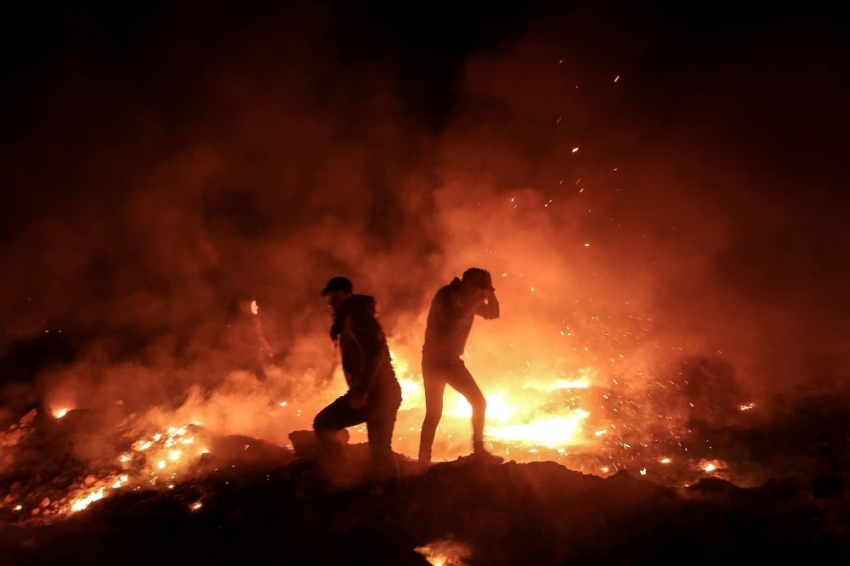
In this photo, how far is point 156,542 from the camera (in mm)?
3834

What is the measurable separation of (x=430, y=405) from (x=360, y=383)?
2.77ft

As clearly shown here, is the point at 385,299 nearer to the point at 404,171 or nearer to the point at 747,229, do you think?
the point at 404,171

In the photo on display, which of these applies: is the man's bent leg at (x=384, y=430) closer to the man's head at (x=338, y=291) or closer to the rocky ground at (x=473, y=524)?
the rocky ground at (x=473, y=524)

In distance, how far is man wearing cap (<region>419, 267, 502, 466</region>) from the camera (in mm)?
4195

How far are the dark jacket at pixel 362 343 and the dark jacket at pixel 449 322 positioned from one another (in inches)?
18.6

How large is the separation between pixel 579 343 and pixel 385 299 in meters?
3.43

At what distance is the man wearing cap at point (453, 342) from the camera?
4195 mm

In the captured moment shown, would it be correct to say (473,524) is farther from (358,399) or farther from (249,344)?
(249,344)

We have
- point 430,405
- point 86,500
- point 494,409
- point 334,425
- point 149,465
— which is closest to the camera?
point 334,425

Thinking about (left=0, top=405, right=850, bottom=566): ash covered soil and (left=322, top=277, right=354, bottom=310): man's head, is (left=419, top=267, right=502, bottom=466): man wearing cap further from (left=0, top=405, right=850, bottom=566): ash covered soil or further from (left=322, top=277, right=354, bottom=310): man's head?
(left=322, top=277, right=354, bottom=310): man's head

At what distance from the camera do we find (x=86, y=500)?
4.85 meters

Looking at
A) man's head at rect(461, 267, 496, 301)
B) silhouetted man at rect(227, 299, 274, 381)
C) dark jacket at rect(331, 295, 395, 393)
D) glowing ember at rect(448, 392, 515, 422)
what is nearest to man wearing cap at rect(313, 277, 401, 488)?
dark jacket at rect(331, 295, 395, 393)

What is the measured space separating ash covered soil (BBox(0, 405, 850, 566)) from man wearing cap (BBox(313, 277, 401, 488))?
33cm

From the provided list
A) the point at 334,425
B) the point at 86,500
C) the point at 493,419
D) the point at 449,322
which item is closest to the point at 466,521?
the point at 334,425
